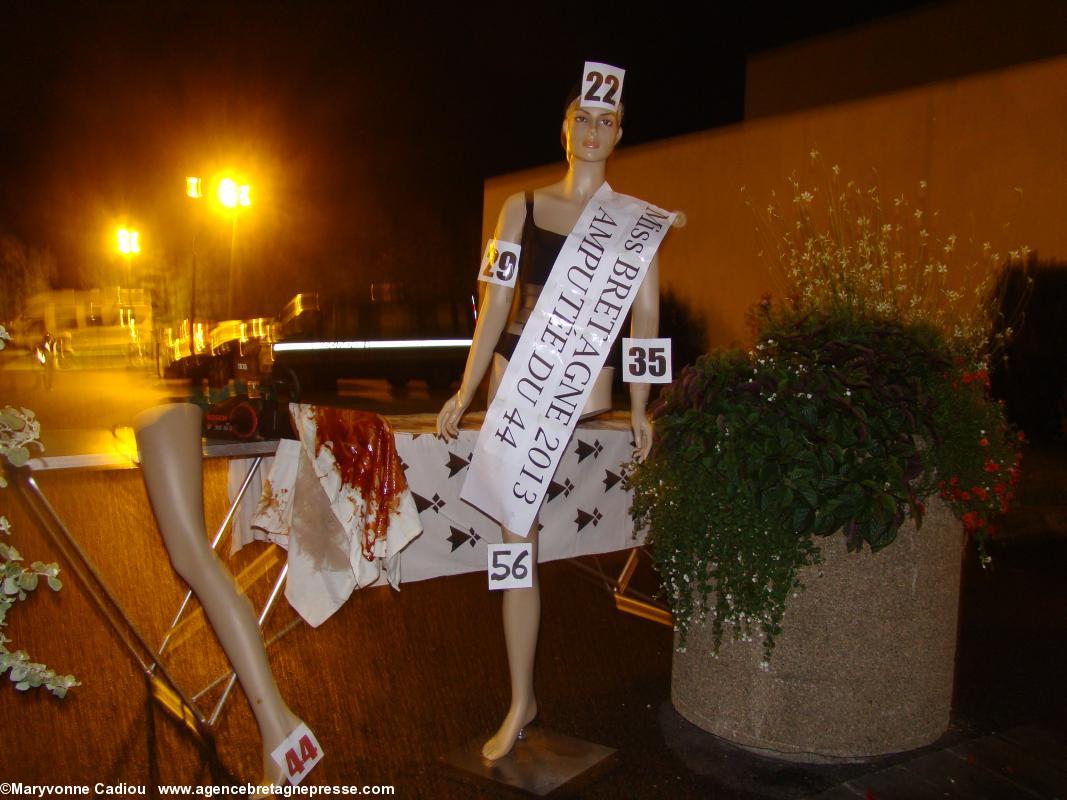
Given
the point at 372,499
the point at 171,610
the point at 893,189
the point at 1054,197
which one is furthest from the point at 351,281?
the point at 372,499

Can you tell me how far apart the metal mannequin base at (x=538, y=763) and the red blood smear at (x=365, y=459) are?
748mm

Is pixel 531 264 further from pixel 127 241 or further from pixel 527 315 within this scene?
pixel 127 241

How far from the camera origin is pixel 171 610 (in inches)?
188

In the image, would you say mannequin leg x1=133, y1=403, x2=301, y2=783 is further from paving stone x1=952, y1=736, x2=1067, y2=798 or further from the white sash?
paving stone x1=952, y1=736, x2=1067, y2=798

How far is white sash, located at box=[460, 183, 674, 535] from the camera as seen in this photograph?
3.04m

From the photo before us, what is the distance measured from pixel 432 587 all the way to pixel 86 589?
2262 millimetres

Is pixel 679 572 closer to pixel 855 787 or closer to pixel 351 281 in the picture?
pixel 855 787

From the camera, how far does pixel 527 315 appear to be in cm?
Answer: 317

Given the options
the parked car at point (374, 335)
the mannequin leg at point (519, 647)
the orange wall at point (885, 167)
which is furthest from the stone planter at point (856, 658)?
the parked car at point (374, 335)

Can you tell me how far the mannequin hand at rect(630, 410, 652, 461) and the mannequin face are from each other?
904 millimetres

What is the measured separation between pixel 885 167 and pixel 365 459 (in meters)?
8.58

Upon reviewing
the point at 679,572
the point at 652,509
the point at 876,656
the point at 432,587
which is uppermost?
the point at 652,509

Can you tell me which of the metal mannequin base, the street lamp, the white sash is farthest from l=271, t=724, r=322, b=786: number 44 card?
the street lamp

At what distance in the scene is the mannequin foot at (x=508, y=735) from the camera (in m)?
3.04
